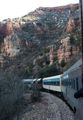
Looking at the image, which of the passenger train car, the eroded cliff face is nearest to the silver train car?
the passenger train car

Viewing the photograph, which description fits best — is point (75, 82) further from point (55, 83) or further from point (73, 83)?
point (55, 83)

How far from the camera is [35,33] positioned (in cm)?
11325

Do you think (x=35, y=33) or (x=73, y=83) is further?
(x=35, y=33)

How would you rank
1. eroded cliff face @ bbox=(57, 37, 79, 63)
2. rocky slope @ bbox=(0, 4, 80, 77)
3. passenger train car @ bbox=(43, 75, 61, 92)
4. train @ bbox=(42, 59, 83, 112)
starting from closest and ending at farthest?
train @ bbox=(42, 59, 83, 112) < passenger train car @ bbox=(43, 75, 61, 92) < eroded cliff face @ bbox=(57, 37, 79, 63) < rocky slope @ bbox=(0, 4, 80, 77)

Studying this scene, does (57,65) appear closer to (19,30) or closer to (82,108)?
(19,30)

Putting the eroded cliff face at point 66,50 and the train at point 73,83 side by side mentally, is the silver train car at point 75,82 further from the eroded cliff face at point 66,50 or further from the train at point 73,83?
the eroded cliff face at point 66,50

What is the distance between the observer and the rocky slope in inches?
3912

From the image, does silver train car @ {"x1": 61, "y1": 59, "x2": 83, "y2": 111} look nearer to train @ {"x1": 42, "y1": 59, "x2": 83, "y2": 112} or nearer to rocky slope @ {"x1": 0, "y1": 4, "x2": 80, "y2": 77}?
train @ {"x1": 42, "y1": 59, "x2": 83, "y2": 112}

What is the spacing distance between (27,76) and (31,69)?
21.2 ft

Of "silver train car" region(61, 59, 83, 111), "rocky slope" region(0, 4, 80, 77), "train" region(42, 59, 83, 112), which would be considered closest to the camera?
"silver train car" region(61, 59, 83, 111)

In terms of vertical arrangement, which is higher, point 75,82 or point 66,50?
point 75,82

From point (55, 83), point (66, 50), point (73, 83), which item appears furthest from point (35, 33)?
point (73, 83)

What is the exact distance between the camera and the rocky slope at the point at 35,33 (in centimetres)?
9938

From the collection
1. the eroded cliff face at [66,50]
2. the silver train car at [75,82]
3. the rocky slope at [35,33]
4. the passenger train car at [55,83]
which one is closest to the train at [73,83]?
the silver train car at [75,82]
